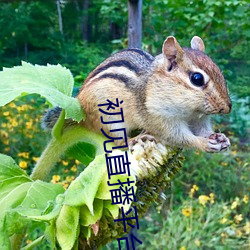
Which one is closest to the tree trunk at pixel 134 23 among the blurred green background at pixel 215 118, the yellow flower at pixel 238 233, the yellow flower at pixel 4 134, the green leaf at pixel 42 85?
the blurred green background at pixel 215 118

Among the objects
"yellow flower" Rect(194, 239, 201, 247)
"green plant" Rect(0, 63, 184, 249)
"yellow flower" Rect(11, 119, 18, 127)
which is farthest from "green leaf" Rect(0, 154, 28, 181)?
"yellow flower" Rect(11, 119, 18, 127)

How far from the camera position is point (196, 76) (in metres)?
0.64

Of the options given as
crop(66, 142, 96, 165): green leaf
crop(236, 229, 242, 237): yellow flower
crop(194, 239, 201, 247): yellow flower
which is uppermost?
crop(66, 142, 96, 165): green leaf

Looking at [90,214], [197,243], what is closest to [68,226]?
[90,214]

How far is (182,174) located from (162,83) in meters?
1.87

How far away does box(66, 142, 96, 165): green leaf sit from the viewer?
59cm

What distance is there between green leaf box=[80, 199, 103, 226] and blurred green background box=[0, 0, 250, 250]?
2.18 ft

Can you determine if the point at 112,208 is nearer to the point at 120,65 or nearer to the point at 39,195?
the point at 39,195

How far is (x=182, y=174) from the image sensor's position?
8.26 feet

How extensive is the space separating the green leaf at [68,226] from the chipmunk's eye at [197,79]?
0.29m

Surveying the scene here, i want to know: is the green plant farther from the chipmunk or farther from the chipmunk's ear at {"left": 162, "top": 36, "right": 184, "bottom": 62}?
the chipmunk's ear at {"left": 162, "top": 36, "right": 184, "bottom": 62}

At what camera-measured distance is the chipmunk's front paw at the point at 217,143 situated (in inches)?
21.9

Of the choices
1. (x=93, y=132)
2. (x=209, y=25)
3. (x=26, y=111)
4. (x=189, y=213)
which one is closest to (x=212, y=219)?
(x=189, y=213)

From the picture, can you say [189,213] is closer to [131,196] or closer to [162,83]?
[162,83]
